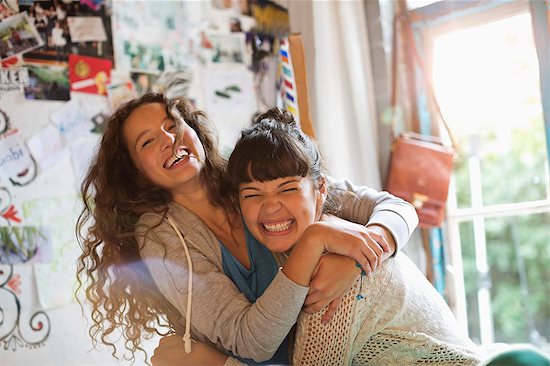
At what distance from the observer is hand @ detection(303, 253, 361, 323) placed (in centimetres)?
98

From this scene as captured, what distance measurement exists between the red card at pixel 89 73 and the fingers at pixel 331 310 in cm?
92

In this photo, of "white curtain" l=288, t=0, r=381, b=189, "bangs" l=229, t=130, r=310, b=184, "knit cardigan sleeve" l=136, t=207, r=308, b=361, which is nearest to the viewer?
"knit cardigan sleeve" l=136, t=207, r=308, b=361

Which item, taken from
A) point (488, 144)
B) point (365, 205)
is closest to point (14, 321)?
point (365, 205)

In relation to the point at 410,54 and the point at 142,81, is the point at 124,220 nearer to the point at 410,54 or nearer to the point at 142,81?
the point at 142,81

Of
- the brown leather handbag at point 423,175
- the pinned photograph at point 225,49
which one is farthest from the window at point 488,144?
the pinned photograph at point 225,49

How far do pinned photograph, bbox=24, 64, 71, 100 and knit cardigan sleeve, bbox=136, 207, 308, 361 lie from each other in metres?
0.52

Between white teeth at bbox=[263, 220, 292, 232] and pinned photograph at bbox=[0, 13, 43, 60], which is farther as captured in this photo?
pinned photograph at bbox=[0, 13, 43, 60]

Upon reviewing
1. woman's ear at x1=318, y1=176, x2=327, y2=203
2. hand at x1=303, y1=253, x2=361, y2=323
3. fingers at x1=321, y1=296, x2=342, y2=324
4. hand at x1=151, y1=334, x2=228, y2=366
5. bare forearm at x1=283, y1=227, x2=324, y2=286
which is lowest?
hand at x1=151, y1=334, x2=228, y2=366

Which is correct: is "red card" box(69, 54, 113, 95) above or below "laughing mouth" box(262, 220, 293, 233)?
above

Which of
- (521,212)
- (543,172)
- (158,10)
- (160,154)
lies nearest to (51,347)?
(160,154)

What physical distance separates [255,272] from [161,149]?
1.02ft

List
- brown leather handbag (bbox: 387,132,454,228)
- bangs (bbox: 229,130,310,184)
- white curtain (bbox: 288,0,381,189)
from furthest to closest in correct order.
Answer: white curtain (bbox: 288,0,381,189) < brown leather handbag (bbox: 387,132,454,228) < bangs (bbox: 229,130,310,184)

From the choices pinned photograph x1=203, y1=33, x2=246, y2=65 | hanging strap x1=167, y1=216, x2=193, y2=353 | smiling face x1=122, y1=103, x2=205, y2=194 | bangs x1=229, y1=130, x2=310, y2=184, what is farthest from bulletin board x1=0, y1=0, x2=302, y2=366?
bangs x1=229, y1=130, x2=310, y2=184

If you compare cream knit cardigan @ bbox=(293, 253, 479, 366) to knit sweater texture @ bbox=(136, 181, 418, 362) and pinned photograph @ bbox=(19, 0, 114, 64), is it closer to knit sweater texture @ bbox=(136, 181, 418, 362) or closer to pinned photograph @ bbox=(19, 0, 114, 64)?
knit sweater texture @ bbox=(136, 181, 418, 362)
